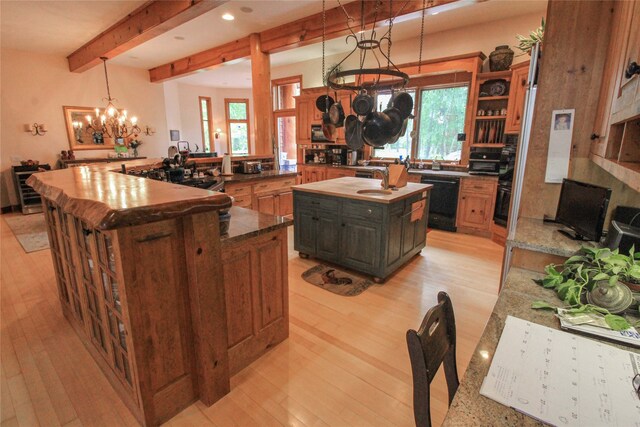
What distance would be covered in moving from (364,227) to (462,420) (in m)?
2.45

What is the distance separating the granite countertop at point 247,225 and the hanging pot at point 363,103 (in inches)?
40.0

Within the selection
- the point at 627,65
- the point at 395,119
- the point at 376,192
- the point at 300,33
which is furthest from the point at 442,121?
the point at 627,65

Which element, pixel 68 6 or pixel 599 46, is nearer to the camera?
Answer: pixel 599 46

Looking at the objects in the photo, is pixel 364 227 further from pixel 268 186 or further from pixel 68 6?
pixel 68 6

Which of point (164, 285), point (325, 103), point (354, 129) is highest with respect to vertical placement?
point (325, 103)

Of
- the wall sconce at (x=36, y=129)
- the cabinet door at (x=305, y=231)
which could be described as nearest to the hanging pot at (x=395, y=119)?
the cabinet door at (x=305, y=231)

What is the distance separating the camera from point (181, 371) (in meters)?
1.67

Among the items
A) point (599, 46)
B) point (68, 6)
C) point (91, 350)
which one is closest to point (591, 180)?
point (599, 46)

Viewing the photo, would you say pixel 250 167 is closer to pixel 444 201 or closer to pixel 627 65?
pixel 444 201

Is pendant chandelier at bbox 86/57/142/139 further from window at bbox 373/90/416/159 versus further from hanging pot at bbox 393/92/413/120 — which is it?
hanging pot at bbox 393/92/413/120

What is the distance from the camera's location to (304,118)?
6.77 meters

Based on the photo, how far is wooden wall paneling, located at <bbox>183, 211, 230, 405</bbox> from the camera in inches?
60.2

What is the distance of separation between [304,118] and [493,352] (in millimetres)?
6372

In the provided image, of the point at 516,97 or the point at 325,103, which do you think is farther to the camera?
the point at 516,97
